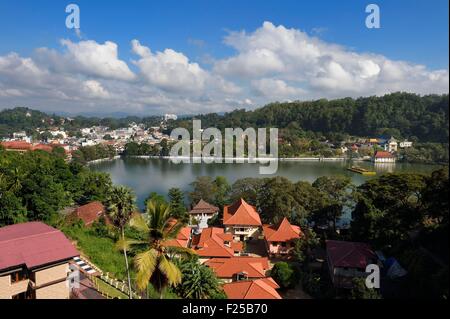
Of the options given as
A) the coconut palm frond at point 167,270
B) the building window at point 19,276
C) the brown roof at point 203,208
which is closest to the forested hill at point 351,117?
the brown roof at point 203,208

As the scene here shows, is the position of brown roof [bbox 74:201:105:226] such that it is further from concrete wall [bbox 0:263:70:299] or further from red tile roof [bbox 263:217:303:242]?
red tile roof [bbox 263:217:303:242]

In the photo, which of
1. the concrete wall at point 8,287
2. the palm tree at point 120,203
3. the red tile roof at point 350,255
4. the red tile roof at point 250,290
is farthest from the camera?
the red tile roof at point 350,255

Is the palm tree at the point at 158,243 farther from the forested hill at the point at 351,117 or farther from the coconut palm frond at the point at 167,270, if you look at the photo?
the forested hill at the point at 351,117

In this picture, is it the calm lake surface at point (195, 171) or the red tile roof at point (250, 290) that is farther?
the calm lake surface at point (195, 171)

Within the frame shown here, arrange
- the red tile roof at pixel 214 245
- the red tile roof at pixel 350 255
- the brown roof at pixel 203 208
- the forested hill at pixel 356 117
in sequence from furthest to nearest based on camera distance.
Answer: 1. the forested hill at pixel 356 117
2. the brown roof at pixel 203 208
3. the red tile roof at pixel 214 245
4. the red tile roof at pixel 350 255
